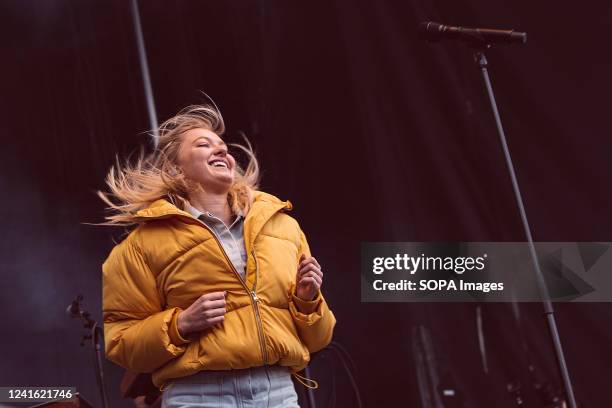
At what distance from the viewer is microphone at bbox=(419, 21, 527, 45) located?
1.88 metres

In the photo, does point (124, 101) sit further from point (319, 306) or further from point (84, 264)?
point (319, 306)

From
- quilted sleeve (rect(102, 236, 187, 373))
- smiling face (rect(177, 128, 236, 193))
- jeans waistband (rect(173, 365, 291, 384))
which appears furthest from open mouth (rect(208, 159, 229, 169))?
jeans waistband (rect(173, 365, 291, 384))

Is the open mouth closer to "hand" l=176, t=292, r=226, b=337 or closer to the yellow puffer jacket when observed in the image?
the yellow puffer jacket

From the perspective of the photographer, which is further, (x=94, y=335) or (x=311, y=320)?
(x=94, y=335)

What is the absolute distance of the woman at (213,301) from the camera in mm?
1390

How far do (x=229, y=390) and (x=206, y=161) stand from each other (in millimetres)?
516

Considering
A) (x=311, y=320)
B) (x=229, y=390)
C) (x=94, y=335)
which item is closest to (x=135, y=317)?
(x=229, y=390)

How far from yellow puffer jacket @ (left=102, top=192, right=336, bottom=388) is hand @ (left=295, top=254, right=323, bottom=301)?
18 millimetres

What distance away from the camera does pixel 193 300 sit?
146 cm

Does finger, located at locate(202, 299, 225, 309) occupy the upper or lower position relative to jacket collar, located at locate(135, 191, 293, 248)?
lower

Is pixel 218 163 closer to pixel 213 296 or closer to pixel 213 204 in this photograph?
pixel 213 204

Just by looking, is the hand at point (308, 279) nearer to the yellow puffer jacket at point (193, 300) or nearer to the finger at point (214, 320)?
the yellow puffer jacket at point (193, 300)

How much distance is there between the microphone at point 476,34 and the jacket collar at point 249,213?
2.17 ft

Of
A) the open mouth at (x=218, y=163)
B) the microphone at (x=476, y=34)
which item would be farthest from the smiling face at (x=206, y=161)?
the microphone at (x=476, y=34)
